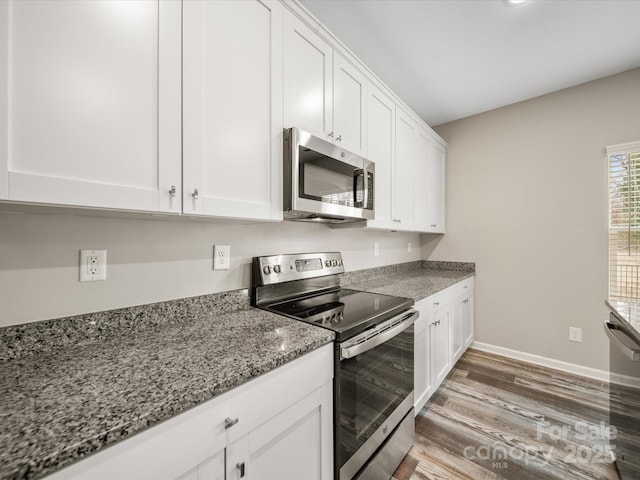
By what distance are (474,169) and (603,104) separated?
1090mm

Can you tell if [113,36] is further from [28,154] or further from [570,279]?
[570,279]

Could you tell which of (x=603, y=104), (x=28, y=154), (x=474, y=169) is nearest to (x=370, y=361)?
(x=28, y=154)

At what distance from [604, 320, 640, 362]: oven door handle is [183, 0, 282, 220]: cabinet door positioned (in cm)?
156

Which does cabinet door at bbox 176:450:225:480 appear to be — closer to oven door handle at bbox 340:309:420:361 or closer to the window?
oven door handle at bbox 340:309:420:361

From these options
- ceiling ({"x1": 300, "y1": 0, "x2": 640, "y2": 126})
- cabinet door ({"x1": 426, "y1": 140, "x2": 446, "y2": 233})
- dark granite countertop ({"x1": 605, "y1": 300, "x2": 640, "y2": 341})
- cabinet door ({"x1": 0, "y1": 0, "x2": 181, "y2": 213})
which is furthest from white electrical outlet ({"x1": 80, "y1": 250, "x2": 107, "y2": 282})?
cabinet door ({"x1": 426, "y1": 140, "x2": 446, "y2": 233})

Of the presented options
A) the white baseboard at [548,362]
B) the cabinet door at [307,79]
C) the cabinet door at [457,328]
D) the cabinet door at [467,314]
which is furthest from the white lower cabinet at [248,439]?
the white baseboard at [548,362]

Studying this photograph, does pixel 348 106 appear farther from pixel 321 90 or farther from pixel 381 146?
pixel 381 146

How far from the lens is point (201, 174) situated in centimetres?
102

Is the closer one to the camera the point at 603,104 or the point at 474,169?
the point at 603,104

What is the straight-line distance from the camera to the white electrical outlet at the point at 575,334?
2.52 m

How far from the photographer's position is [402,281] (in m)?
2.43

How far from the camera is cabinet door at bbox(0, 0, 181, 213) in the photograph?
68 centimetres

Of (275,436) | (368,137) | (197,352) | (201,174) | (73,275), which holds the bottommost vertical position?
(275,436)

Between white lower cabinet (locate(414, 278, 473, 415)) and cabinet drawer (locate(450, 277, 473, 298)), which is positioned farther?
cabinet drawer (locate(450, 277, 473, 298))
